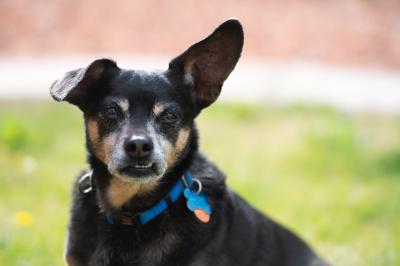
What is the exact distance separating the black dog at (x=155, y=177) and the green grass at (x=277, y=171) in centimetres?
92

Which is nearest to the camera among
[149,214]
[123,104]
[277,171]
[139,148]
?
[139,148]

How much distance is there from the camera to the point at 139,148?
3539 mm

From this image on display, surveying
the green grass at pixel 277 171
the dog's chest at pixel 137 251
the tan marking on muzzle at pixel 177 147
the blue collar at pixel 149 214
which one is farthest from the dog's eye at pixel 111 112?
the green grass at pixel 277 171

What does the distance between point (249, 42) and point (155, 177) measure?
8.57 metres

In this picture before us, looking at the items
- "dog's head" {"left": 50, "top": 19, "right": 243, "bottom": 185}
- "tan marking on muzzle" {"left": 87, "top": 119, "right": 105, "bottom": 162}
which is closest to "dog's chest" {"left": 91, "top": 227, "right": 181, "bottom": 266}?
"dog's head" {"left": 50, "top": 19, "right": 243, "bottom": 185}

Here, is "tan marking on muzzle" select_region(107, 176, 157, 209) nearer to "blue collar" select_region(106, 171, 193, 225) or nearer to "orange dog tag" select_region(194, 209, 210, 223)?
"blue collar" select_region(106, 171, 193, 225)

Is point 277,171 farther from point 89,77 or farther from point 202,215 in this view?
point 89,77

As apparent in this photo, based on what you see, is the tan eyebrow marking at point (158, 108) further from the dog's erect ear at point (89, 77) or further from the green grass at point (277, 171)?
the green grass at point (277, 171)

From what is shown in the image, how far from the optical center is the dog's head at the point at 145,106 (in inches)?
141

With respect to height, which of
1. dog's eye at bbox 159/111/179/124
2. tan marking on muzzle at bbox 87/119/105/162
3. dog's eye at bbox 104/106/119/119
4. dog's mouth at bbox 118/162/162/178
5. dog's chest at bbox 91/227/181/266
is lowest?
dog's chest at bbox 91/227/181/266

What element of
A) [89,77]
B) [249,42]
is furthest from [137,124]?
[249,42]

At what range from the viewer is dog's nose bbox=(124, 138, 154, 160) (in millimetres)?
3514

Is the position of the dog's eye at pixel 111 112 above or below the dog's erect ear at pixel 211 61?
below

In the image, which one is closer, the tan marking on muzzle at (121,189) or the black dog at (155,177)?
the black dog at (155,177)
